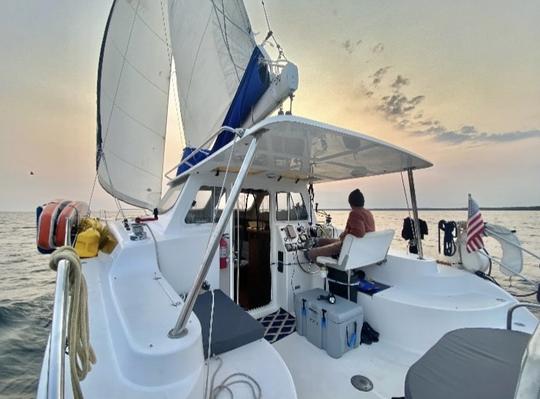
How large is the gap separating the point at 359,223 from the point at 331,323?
1213 mm

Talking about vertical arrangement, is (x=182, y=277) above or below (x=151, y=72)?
below

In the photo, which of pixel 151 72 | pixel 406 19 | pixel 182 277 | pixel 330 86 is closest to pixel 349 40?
pixel 330 86

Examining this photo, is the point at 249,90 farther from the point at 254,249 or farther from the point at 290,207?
the point at 254,249

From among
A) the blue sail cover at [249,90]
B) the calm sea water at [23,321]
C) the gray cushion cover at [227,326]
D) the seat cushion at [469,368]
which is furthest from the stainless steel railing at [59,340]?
the calm sea water at [23,321]

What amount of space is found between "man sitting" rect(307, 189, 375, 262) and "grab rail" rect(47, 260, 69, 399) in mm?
2735

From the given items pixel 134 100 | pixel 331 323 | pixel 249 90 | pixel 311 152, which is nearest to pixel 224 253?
pixel 331 323

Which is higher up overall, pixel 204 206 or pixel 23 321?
pixel 204 206

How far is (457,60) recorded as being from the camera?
5.09 meters

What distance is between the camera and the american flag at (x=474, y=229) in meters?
2.73

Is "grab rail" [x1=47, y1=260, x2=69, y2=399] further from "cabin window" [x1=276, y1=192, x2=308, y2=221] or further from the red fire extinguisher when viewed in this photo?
"cabin window" [x1=276, y1=192, x2=308, y2=221]

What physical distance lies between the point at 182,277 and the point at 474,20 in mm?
7014

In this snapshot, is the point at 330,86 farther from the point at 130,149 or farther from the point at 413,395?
the point at 413,395

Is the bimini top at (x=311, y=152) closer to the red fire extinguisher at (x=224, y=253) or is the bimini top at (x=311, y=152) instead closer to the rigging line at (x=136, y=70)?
the red fire extinguisher at (x=224, y=253)

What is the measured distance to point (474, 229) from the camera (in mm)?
2760
